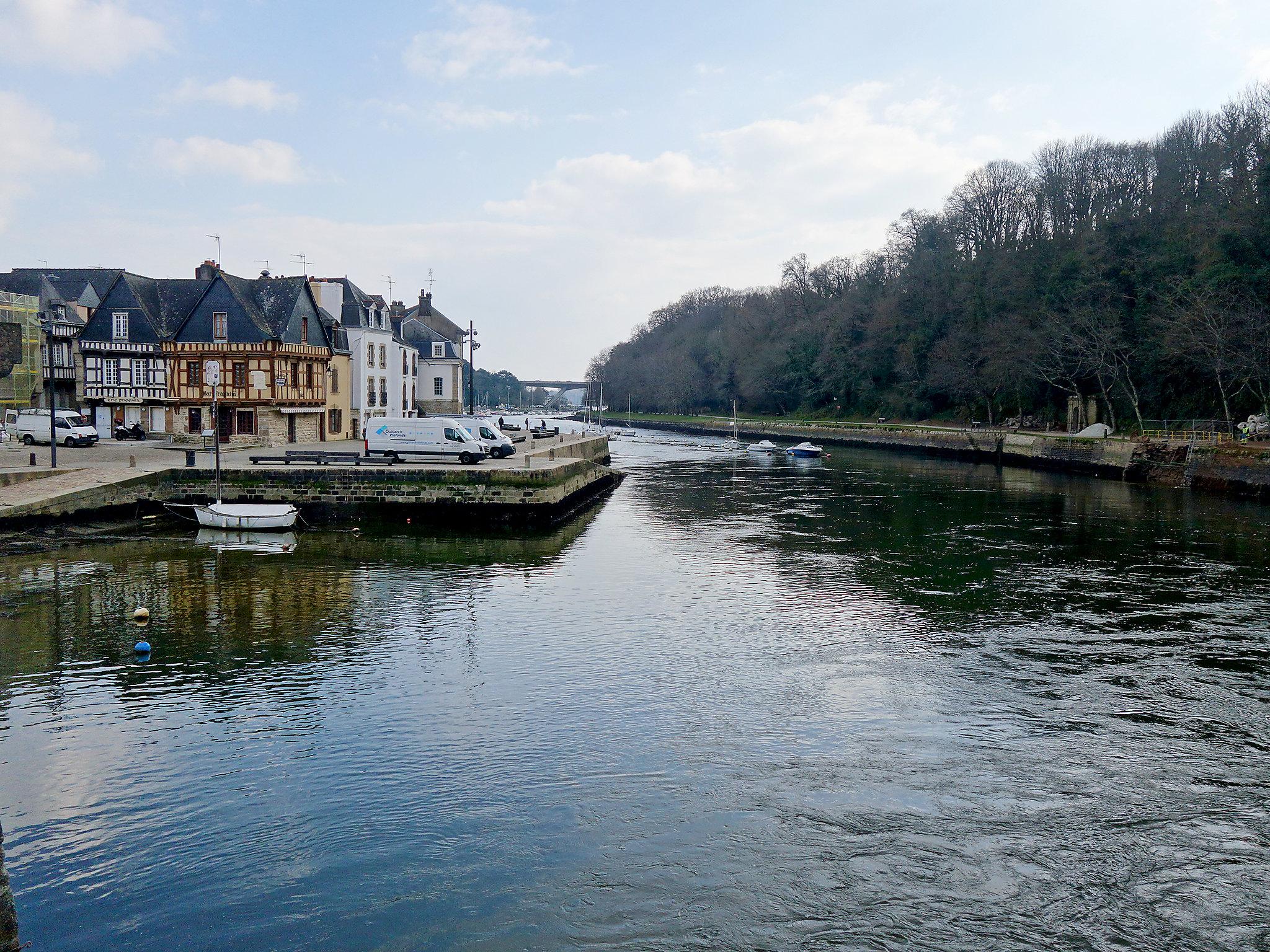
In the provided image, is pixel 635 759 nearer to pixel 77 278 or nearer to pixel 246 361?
pixel 246 361

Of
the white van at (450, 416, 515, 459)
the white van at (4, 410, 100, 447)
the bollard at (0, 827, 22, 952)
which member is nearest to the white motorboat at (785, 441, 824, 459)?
the white van at (450, 416, 515, 459)

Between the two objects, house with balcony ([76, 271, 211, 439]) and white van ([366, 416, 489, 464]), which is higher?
house with balcony ([76, 271, 211, 439])

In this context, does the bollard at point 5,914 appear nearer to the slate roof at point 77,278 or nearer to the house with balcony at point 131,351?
the house with balcony at point 131,351

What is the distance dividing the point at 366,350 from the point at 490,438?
14.9 m

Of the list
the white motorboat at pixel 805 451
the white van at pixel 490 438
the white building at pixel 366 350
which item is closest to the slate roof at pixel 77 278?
the white building at pixel 366 350

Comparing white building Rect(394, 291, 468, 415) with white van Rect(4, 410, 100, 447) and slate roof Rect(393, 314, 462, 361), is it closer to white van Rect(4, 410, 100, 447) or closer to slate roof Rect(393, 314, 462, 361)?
slate roof Rect(393, 314, 462, 361)

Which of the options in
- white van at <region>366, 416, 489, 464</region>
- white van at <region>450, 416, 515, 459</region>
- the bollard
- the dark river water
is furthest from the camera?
white van at <region>450, 416, 515, 459</region>

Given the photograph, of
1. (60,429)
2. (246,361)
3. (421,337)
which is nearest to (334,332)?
(246,361)

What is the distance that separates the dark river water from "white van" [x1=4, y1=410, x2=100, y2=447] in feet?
77.6

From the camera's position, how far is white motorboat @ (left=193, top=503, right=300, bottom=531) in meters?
31.5

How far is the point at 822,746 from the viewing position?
43.1ft

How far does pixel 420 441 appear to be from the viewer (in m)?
40.6

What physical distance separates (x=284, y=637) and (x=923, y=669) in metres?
11.3

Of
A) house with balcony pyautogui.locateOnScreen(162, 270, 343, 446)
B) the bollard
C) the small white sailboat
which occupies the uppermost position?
house with balcony pyautogui.locateOnScreen(162, 270, 343, 446)
